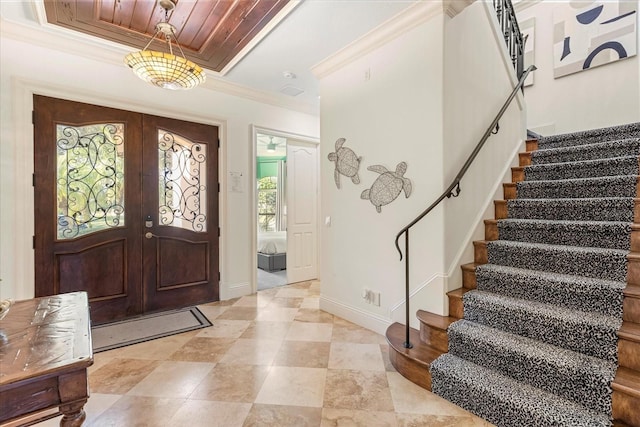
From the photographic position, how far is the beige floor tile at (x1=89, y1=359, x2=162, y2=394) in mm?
1994

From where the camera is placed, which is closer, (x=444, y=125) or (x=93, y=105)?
(x=444, y=125)

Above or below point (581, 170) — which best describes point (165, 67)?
above

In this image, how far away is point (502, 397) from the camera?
1636 millimetres

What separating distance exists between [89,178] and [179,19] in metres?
1.79

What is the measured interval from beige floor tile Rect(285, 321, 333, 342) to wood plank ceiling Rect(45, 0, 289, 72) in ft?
9.48

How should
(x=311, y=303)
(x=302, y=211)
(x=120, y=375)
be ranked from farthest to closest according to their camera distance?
(x=302, y=211)
(x=311, y=303)
(x=120, y=375)

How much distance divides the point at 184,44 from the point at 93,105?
1122mm

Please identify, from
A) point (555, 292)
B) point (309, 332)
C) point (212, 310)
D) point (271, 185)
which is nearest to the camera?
point (555, 292)

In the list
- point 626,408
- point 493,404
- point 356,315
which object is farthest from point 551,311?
point 356,315

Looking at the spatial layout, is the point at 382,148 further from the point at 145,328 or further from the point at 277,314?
the point at 145,328

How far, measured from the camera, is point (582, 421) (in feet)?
4.67

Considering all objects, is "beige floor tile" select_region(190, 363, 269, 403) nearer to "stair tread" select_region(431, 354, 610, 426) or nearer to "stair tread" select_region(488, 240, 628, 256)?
"stair tread" select_region(431, 354, 610, 426)

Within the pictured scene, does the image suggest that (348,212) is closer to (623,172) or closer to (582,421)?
(582,421)

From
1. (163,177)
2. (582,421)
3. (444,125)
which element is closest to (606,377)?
(582,421)
